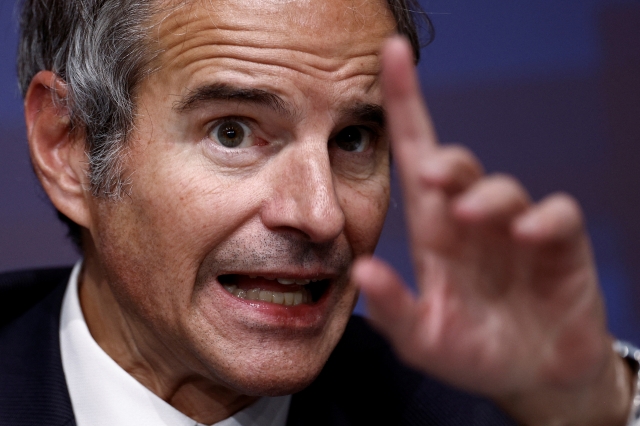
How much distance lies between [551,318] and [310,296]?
1.94ft

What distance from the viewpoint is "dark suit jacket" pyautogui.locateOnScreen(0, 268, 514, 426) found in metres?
1.62

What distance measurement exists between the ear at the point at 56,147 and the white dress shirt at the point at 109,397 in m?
0.25

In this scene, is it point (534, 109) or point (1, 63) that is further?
point (534, 109)

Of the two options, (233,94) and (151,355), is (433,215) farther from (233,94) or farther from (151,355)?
(151,355)

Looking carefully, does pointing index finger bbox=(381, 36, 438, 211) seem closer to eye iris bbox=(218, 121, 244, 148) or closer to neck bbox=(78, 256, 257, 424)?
eye iris bbox=(218, 121, 244, 148)

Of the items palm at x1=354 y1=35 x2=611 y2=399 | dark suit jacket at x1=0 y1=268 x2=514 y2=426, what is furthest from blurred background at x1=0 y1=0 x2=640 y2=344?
palm at x1=354 y1=35 x2=611 y2=399

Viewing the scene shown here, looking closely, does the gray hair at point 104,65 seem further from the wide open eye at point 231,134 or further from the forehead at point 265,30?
the wide open eye at point 231,134

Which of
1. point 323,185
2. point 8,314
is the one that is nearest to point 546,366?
point 323,185

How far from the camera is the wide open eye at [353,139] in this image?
5.17 feet

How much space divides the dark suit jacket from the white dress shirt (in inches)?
1.1

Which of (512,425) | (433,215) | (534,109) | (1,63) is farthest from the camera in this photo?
(534,109)

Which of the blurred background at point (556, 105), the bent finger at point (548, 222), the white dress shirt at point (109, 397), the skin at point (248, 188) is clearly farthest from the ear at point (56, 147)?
the blurred background at point (556, 105)

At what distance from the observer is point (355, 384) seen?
1.96 meters

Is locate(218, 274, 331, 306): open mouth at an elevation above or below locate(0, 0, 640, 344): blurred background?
below
